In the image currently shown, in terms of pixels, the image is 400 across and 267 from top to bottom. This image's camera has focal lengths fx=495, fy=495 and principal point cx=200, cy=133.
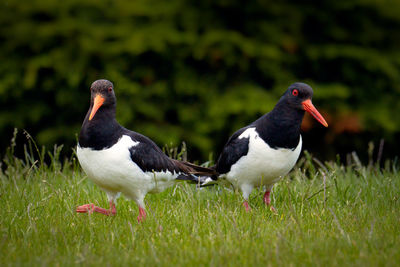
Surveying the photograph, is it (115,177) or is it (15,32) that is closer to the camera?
(115,177)

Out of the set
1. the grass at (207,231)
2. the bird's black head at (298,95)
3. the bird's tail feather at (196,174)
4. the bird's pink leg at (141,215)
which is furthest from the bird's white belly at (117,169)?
the bird's black head at (298,95)

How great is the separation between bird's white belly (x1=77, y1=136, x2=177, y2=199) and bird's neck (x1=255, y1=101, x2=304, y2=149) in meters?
1.21

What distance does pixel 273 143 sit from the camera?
4914mm

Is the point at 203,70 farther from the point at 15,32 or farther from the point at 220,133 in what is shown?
the point at 15,32

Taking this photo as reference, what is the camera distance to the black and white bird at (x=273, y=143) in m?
4.93

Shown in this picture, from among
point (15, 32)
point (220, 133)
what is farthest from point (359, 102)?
point (15, 32)

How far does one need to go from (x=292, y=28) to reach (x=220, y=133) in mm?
2250

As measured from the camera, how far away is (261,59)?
8695 mm

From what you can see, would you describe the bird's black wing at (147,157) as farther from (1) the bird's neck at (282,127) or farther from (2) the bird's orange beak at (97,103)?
(1) the bird's neck at (282,127)

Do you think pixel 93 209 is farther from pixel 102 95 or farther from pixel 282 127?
pixel 282 127

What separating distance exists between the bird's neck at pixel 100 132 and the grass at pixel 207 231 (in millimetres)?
548

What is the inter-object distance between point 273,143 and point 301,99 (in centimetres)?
54

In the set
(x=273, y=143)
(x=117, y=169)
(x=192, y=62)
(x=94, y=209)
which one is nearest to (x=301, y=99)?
(x=273, y=143)

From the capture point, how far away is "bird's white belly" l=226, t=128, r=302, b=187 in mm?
4930
